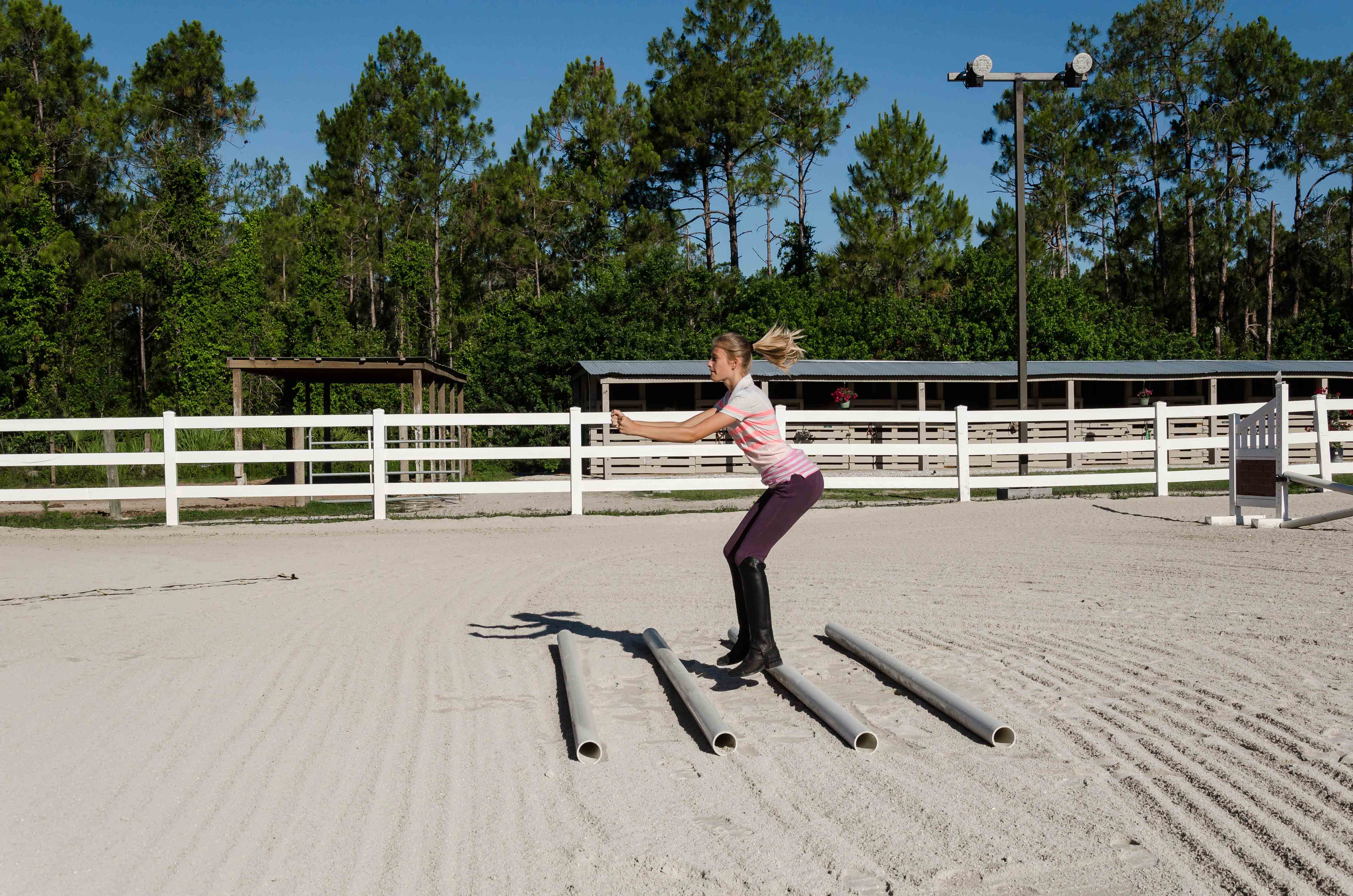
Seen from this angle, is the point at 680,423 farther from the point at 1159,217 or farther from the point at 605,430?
the point at 1159,217

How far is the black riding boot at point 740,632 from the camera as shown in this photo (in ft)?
16.3

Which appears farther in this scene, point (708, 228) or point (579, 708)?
point (708, 228)

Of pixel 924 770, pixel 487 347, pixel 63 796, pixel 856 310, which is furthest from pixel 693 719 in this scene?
pixel 856 310

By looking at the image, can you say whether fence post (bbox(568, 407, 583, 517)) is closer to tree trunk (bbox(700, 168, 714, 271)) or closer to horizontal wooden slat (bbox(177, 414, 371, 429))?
horizontal wooden slat (bbox(177, 414, 371, 429))

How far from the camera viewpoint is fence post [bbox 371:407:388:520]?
14.0m

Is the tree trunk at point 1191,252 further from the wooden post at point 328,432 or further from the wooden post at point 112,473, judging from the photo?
the wooden post at point 328,432

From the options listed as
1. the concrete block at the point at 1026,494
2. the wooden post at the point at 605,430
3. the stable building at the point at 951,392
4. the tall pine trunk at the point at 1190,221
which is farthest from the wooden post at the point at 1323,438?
the tall pine trunk at the point at 1190,221

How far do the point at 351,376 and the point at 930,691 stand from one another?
18511 millimetres

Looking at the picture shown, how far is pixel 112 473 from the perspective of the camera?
48.1ft

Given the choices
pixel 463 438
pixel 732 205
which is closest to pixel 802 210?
pixel 732 205

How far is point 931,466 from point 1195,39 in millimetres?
28885

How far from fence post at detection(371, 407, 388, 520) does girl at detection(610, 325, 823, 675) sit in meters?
9.79

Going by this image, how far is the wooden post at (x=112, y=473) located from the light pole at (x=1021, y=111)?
419cm

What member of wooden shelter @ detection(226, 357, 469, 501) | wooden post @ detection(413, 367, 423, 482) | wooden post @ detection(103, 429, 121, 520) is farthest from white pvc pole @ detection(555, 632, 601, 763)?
Result: wooden post @ detection(413, 367, 423, 482)
